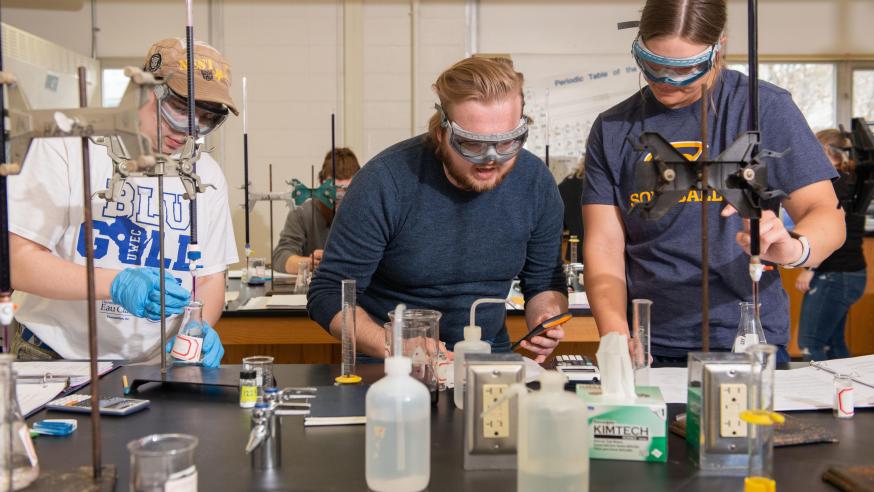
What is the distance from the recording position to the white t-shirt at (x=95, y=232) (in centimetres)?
181

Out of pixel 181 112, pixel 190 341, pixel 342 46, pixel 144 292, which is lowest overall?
pixel 190 341

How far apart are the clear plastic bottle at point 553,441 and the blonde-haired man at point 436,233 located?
0.75 metres

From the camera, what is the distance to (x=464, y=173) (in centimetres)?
187

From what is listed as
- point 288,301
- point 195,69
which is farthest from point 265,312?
point 195,69

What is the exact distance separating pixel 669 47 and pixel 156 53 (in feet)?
3.82

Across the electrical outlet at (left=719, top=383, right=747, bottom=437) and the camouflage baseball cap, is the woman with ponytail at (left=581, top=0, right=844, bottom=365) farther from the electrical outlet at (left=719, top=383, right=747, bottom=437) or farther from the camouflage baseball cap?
the camouflage baseball cap

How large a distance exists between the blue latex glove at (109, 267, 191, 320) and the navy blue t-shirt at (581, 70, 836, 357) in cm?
104

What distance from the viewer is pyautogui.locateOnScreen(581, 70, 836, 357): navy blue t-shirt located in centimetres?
178

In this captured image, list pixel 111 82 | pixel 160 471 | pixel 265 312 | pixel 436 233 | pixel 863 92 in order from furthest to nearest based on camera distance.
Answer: pixel 863 92, pixel 111 82, pixel 265 312, pixel 436 233, pixel 160 471

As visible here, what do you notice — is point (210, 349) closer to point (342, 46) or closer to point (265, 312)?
point (265, 312)

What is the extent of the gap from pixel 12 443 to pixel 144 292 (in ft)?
2.21

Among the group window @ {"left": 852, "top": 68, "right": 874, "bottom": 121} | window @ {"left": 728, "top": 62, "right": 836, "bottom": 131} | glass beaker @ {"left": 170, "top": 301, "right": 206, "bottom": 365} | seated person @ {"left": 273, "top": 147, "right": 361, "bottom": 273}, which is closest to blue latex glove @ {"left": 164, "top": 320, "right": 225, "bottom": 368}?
glass beaker @ {"left": 170, "top": 301, "right": 206, "bottom": 365}

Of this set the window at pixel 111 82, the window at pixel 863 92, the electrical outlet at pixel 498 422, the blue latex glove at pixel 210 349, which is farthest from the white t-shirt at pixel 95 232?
the window at pixel 863 92

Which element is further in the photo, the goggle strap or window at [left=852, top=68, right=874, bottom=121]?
window at [left=852, top=68, right=874, bottom=121]
